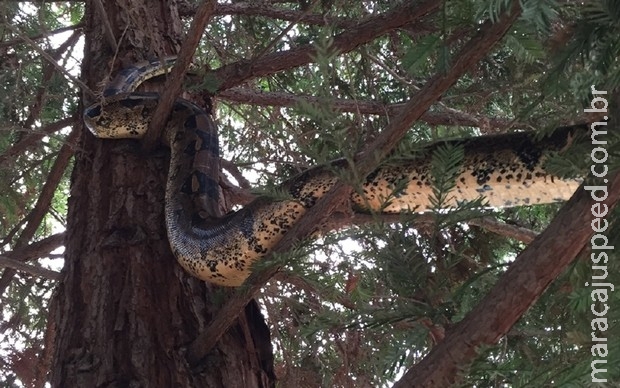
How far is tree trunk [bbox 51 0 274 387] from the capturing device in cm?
307

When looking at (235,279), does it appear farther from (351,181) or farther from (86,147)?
(351,181)

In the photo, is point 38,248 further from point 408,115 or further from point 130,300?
point 408,115

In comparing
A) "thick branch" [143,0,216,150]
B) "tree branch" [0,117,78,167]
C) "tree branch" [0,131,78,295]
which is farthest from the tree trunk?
"tree branch" [0,117,78,167]

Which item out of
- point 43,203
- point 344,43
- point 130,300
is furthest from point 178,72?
point 43,203

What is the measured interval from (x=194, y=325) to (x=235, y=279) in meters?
0.37

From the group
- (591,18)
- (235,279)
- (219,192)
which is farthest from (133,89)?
(591,18)

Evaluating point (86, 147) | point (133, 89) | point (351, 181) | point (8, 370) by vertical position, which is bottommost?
point (351, 181)

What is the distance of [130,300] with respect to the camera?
3277 millimetres

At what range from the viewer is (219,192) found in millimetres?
4152

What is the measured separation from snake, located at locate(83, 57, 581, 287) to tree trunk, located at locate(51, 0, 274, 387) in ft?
0.40

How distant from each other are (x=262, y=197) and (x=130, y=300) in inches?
29.2

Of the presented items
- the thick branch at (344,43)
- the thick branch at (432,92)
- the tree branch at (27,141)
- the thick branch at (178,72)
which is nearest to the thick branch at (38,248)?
the tree branch at (27,141)

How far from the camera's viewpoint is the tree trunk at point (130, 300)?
3068 mm

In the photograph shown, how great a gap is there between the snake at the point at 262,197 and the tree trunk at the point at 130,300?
123 mm
